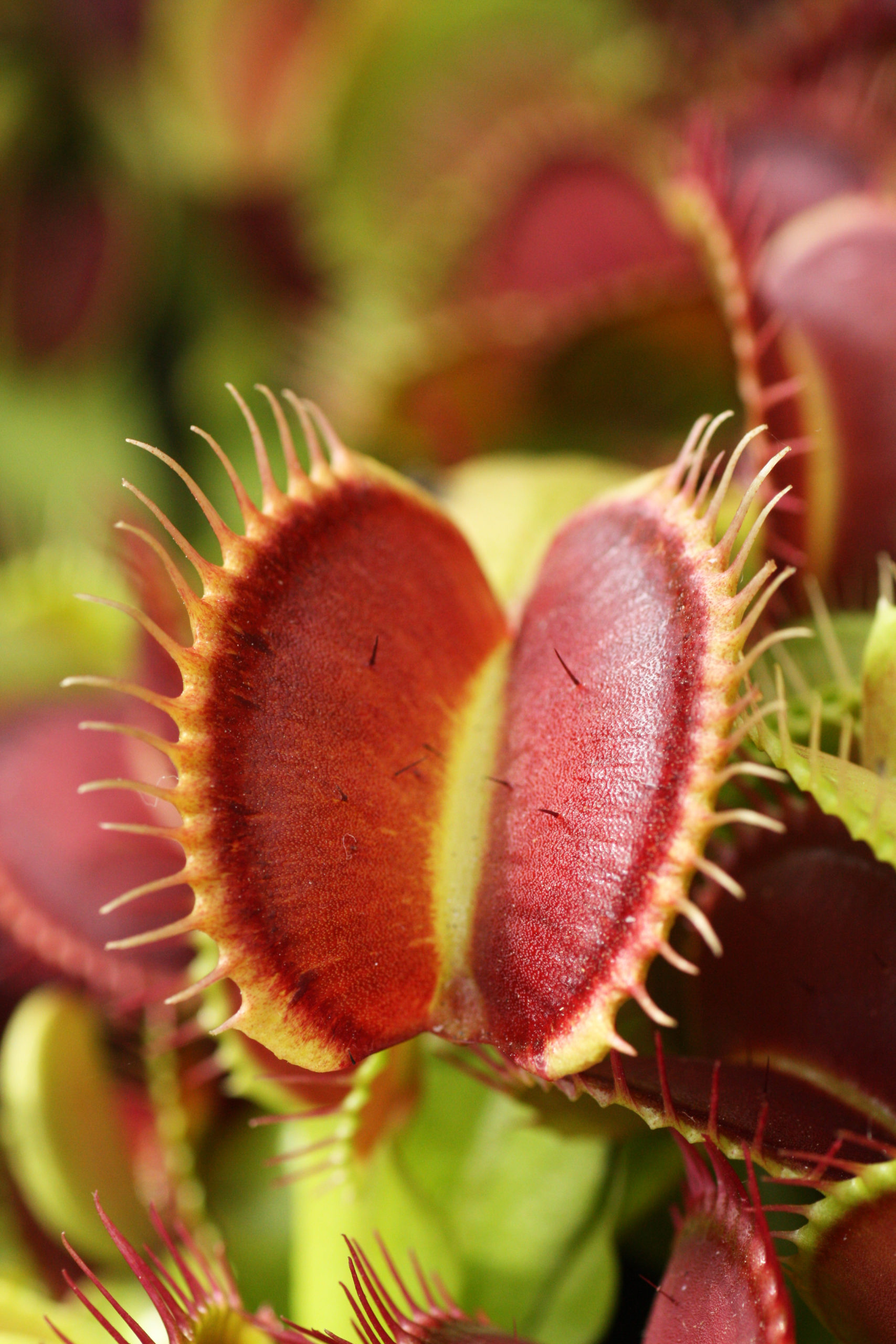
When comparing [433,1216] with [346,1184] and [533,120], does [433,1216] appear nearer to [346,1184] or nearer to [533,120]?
[346,1184]

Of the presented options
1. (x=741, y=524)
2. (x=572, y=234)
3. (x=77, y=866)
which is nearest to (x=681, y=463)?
(x=741, y=524)

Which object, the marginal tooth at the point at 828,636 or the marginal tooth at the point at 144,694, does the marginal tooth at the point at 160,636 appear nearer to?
the marginal tooth at the point at 144,694

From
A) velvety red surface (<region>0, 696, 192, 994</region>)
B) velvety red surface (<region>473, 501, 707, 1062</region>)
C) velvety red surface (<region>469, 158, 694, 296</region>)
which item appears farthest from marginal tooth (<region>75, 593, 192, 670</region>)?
velvety red surface (<region>469, 158, 694, 296</region>)

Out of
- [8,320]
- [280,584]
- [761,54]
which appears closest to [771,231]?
[761,54]

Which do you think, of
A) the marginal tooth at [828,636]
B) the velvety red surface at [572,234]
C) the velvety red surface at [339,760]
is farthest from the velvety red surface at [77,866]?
the velvety red surface at [572,234]

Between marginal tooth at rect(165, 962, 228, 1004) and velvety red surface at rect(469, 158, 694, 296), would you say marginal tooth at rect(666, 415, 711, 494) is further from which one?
velvety red surface at rect(469, 158, 694, 296)
